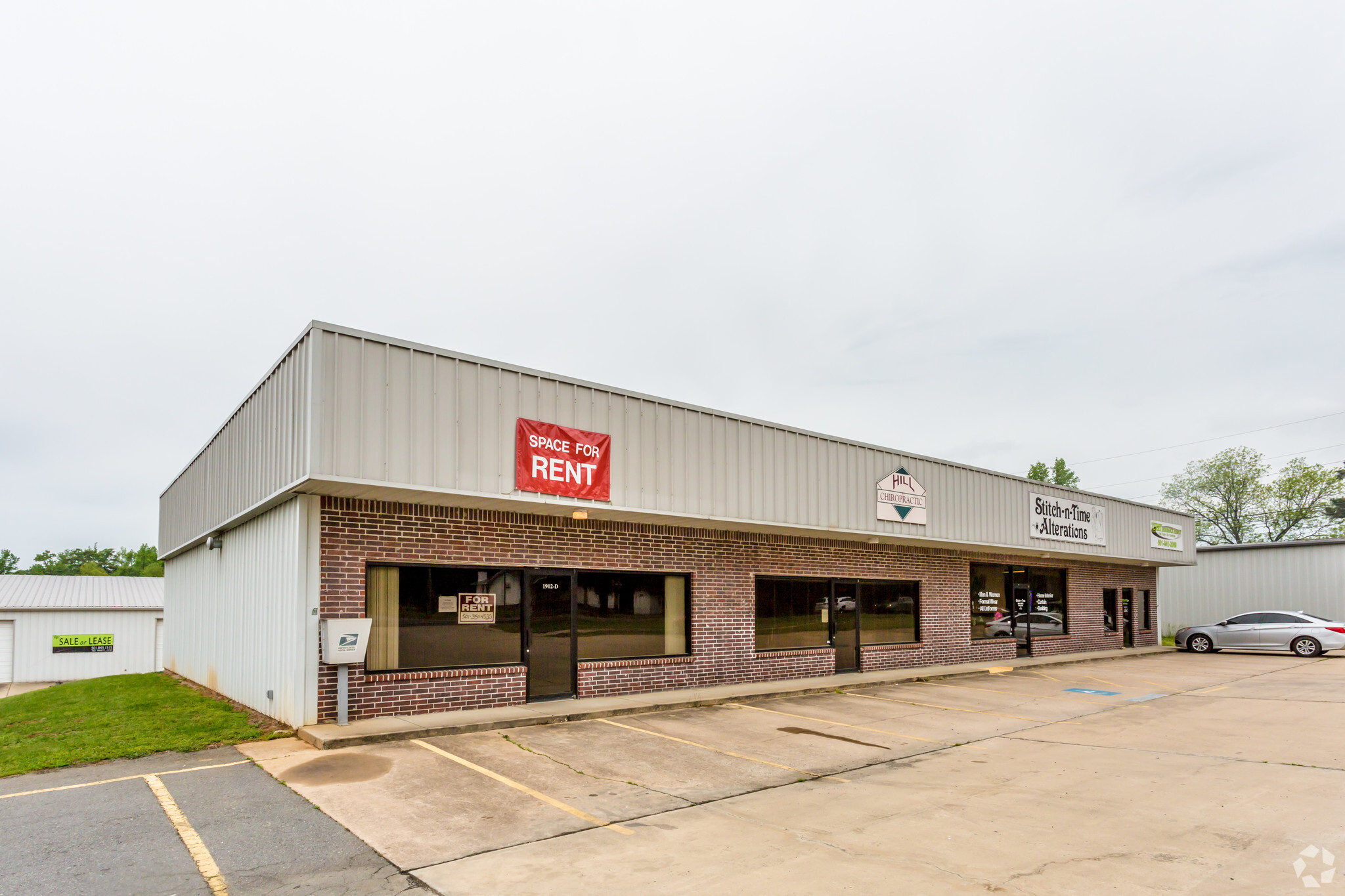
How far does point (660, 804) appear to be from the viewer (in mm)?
7723

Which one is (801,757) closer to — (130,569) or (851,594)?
(851,594)

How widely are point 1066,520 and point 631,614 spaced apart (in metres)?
16.2

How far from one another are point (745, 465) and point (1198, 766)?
8469 millimetres

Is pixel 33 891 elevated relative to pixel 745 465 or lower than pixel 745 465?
lower

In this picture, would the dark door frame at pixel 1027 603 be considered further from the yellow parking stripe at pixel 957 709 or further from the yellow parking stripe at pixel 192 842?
the yellow parking stripe at pixel 192 842

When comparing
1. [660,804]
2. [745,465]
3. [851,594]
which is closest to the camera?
[660,804]

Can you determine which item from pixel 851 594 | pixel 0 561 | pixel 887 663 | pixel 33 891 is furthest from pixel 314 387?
pixel 0 561

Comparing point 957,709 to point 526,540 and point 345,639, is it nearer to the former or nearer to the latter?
point 526,540

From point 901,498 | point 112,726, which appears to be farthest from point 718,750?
point 901,498

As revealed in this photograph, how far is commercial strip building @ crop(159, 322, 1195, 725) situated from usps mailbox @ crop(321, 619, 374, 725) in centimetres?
36

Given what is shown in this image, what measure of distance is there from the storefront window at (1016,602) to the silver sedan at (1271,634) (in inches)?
238

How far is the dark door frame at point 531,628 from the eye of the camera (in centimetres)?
1312

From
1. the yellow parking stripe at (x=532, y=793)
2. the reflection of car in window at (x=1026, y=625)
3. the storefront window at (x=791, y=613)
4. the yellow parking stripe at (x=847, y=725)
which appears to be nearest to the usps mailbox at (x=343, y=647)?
the yellow parking stripe at (x=532, y=793)

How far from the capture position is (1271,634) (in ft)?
87.6
